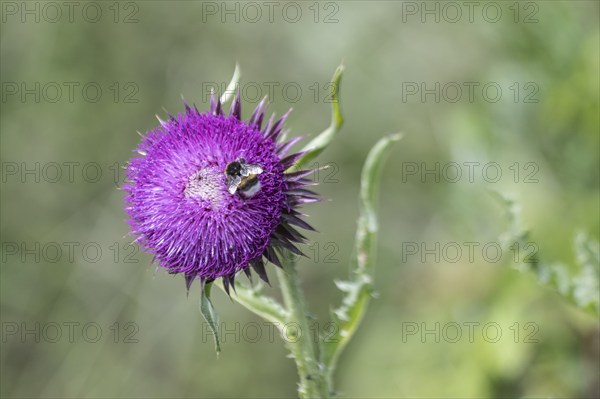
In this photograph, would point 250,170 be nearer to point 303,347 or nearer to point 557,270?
point 303,347

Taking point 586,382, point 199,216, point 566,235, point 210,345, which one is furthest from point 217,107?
point 210,345

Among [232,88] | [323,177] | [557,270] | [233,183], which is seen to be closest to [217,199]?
[233,183]

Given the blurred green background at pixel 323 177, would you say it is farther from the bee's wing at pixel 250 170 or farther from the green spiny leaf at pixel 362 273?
the bee's wing at pixel 250 170

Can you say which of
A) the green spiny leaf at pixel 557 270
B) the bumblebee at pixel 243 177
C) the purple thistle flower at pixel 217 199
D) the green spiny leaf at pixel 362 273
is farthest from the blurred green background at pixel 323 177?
the bumblebee at pixel 243 177

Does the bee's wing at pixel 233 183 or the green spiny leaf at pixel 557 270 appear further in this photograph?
the green spiny leaf at pixel 557 270

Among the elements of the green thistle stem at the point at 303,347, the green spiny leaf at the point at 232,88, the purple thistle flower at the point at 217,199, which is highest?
the green spiny leaf at the point at 232,88

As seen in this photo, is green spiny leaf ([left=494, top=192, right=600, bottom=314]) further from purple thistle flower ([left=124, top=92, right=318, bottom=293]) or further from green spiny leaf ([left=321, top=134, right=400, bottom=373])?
purple thistle flower ([left=124, top=92, right=318, bottom=293])

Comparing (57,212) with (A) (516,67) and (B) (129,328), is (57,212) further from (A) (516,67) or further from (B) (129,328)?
(A) (516,67)
